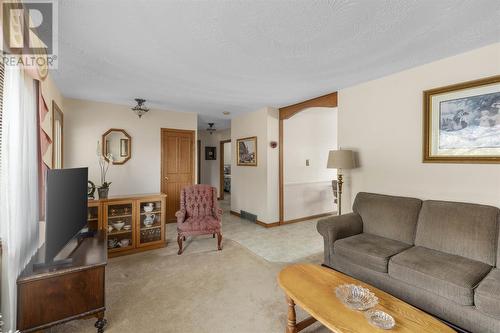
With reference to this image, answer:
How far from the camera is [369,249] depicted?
2297 millimetres

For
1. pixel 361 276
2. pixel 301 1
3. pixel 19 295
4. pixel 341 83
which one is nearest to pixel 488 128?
pixel 341 83

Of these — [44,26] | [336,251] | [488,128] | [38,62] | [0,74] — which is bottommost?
[336,251]

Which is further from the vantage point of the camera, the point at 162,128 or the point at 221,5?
the point at 162,128

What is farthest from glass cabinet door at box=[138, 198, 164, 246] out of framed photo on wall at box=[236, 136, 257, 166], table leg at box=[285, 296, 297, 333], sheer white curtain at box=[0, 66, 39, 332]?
table leg at box=[285, 296, 297, 333]

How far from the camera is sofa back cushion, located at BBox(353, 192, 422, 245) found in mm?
2488

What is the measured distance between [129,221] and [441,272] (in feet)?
11.9

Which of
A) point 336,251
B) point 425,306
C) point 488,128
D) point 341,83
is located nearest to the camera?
point 425,306

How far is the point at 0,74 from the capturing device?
1494 mm

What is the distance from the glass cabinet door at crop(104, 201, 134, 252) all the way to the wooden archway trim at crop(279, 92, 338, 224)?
2.76 metres

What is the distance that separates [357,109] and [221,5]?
2.46 metres

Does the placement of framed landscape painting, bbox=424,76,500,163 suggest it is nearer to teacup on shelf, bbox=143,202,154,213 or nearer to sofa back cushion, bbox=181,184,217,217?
sofa back cushion, bbox=181,184,217,217

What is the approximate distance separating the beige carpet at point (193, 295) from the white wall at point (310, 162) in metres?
2.00

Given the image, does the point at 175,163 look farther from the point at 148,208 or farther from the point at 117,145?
the point at 148,208

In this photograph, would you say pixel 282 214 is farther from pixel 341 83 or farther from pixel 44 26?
pixel 44 26
